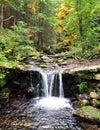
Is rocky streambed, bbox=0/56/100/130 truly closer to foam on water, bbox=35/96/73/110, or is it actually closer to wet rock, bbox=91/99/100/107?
wet rock, bbox=91/99/100/107

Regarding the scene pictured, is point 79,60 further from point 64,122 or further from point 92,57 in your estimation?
point 64,122

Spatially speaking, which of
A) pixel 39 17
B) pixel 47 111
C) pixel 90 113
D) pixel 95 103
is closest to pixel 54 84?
pixel 47 111

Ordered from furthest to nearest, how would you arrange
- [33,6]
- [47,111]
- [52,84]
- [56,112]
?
[33,6] < [52,84] < [47,111] < [56,112]

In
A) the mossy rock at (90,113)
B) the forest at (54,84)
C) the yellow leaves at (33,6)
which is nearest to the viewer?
the mossy rock at (90,113)

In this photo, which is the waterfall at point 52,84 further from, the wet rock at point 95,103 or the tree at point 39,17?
the tree at point 39,17

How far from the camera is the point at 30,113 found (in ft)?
29.3

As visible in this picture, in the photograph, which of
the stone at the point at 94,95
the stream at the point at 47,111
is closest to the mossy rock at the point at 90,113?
the stream at the point at 47,111

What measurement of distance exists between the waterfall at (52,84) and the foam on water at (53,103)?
1.91 feet

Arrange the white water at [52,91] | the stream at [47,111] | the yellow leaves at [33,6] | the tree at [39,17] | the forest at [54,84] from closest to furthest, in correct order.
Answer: the stream at [47,111]
the forest at [54,84]
the white water at [52,91]
the tree at [39,17]
the yellow leaves at [33,6]

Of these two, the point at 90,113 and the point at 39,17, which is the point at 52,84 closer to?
the point at 90,113

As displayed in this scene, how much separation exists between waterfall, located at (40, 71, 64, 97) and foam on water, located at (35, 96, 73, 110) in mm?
582

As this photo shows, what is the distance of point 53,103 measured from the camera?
10531 millimetres

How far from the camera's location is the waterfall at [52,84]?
12.2 meters

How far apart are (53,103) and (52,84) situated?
209 centimetres
